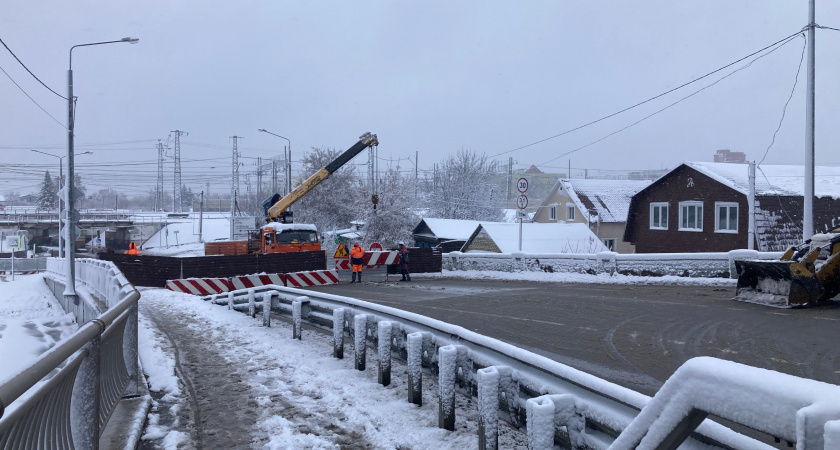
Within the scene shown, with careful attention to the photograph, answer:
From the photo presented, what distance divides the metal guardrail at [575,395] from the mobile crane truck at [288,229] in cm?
1896

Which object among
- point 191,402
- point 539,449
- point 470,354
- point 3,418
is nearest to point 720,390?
point 539,449

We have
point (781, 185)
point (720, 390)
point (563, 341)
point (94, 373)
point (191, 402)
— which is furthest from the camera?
point (781, 185)

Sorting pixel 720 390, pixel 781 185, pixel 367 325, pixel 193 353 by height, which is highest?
pixel 781 185

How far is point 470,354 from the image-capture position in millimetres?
6258

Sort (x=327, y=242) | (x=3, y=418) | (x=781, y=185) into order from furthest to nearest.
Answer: (x=327, y=242) < (x=781, y=185) < (x=3, y=418)

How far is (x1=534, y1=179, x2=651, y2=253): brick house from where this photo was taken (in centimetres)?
4684

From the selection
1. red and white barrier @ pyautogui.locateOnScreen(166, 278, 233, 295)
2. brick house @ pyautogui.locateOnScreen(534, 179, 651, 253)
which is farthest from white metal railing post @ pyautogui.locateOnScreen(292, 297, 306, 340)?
brick house @ pyautogui.locateOnScreen(534, 179, 651, 253)

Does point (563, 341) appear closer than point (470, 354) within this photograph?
No

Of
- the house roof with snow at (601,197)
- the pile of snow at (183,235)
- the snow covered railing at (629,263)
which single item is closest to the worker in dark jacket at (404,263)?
the snow covered railing at (629,263)

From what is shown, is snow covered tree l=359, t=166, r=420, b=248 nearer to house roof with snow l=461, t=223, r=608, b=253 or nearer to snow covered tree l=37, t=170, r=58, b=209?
house roof with snow l=461, t=223, r=608, b=253

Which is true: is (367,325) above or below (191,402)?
above

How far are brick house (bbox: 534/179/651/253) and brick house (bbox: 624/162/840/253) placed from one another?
9059mm

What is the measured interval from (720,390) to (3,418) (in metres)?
3.23

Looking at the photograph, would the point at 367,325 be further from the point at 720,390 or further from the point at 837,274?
the point at 837,274
